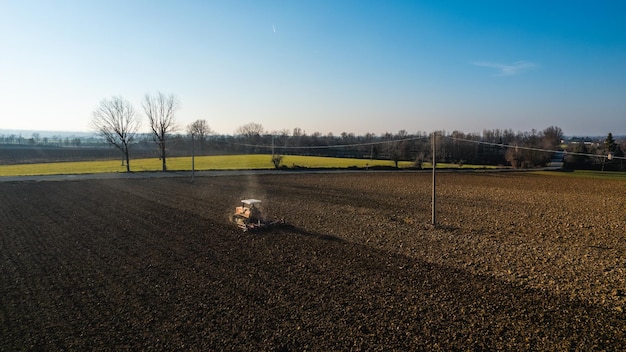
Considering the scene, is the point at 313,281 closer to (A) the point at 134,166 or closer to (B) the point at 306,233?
(B) the point at 306,233

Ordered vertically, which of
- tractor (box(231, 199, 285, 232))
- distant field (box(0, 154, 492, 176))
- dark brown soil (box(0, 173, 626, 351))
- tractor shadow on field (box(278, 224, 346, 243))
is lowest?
dark brown soil (box(0, 173, 626, 351))

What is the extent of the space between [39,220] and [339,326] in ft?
53.8

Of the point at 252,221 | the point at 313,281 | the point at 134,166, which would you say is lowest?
the point at 313,281

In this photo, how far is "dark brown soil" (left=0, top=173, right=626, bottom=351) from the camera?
6617mm

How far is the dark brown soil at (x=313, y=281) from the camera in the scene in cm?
662

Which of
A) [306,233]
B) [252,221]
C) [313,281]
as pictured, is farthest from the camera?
[252,221]

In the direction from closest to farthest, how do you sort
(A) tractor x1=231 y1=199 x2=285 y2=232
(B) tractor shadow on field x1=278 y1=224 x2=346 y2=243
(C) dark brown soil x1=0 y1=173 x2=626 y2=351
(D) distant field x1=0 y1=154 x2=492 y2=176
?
1. (C) dark brown soil x1=0 y1=173 x2=626 y2=351
2. (B) tractor shadow on field x1=278 y1=224 x2=346 y2=243
3. (A) tractor x1=231 y1=199 x2=285 y2=232
4. (D) distant field x1=0 y1=154 x2=492 y2=176

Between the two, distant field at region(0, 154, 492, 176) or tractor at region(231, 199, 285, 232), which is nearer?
tractor at region(231, 199, 285, 232)

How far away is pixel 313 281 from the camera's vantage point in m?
9.22

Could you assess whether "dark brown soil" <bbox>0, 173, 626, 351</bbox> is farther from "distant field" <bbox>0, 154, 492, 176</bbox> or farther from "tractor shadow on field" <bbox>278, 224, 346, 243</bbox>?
"distant field" <bbox>0, 154, 492, 176</bbox>

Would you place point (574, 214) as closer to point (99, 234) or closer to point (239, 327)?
point (239, 327)

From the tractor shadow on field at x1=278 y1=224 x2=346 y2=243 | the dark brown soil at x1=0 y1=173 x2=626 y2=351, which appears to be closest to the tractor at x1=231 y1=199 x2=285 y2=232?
the tractor shadow on field at x1=278 y1=224 x2=346 y2=243

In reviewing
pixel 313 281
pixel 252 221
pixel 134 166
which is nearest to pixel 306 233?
pixel 252 221

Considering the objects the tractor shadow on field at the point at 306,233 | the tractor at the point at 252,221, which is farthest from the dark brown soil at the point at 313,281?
the tractor at the point at 252,221
